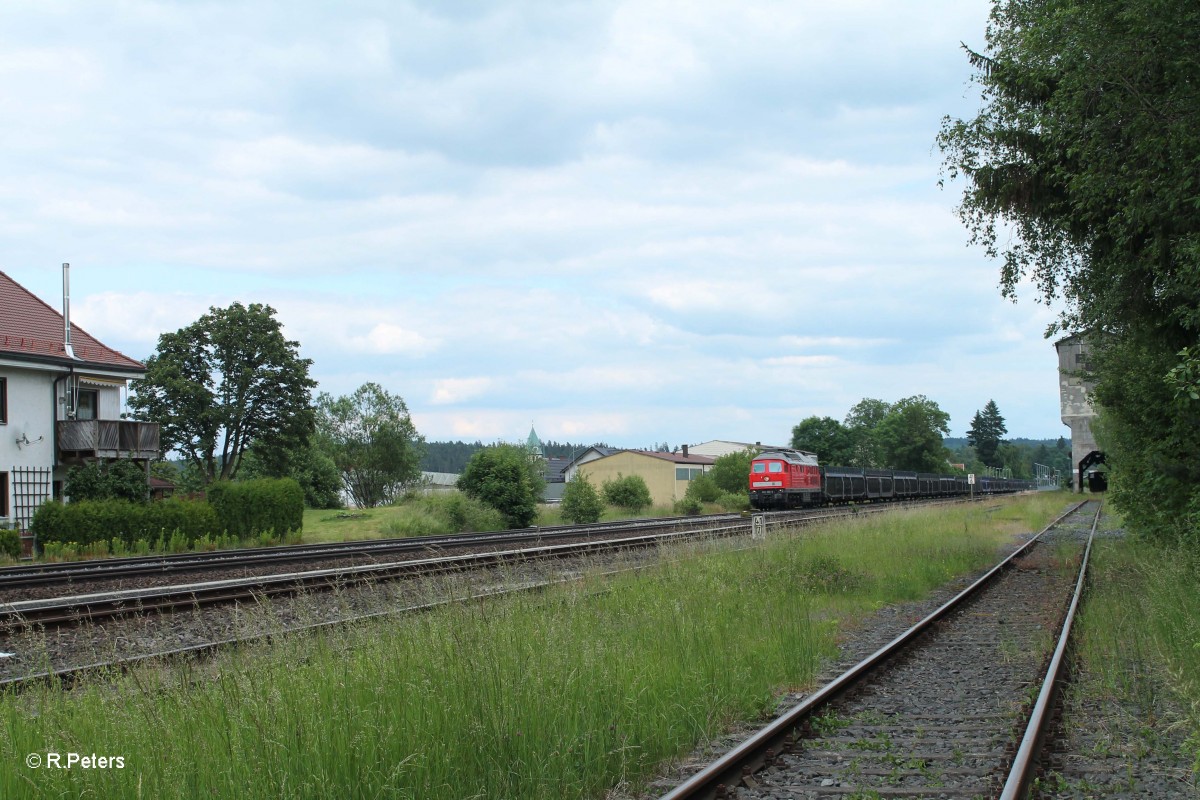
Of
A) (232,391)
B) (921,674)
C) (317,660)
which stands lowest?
(921,674)

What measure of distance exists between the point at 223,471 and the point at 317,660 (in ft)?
184

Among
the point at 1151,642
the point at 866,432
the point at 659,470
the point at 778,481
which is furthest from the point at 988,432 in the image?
the point at 1151,642

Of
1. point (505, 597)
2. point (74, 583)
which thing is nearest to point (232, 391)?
point (74, 583)

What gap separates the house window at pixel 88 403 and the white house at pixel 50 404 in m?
0.04

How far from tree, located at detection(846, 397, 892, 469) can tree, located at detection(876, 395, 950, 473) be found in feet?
Answer: 7.72

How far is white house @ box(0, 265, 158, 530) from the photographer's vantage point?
1185 inches

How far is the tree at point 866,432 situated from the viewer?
14302 centimetres

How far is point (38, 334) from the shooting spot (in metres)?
33.2

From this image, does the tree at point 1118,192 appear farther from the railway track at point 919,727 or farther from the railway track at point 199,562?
the railway track at point 199,562

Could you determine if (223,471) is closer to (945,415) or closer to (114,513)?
(114,513)

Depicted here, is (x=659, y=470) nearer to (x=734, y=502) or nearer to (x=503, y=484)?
(x=734, y=502)

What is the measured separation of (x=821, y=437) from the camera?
429 ft

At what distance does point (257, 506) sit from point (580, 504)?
55.5 feet

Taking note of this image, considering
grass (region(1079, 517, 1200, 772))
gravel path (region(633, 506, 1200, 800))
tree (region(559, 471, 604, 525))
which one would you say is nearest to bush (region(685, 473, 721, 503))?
tree (region(559, 471, 604, 525))
